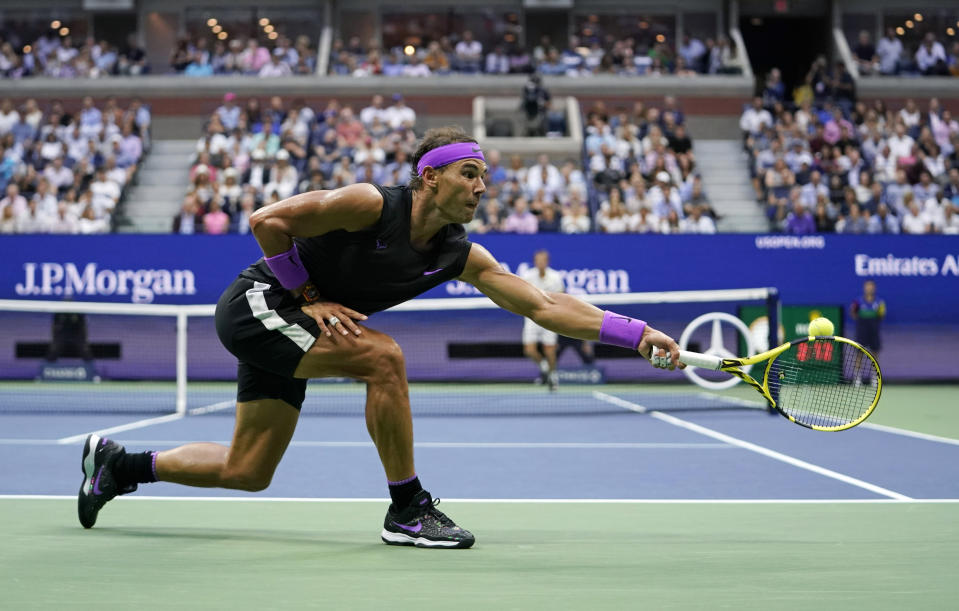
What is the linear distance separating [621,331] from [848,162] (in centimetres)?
1668

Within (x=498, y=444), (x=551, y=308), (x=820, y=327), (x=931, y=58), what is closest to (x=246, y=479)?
(x=551, y=308)

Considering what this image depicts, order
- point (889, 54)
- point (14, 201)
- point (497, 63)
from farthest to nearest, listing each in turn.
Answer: point (889, 54) → point (497, 63) → point (14, 201)

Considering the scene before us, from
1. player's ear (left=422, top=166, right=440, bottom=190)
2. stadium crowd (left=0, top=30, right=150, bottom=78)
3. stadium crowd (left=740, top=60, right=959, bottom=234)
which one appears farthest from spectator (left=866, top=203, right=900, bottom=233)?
stadium crowd (left=0, top=30, right=150, bottom=78)

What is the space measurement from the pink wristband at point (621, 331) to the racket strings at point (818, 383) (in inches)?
29.3

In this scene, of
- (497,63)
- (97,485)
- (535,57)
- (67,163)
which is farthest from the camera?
(535,57)

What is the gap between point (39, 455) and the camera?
27.6ft

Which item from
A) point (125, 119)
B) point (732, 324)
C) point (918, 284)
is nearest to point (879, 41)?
point (918, 284)

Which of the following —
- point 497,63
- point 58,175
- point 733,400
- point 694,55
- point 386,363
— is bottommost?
point 733,400

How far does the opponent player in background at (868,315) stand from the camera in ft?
54.9

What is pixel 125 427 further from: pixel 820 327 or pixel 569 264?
pixel 569 264

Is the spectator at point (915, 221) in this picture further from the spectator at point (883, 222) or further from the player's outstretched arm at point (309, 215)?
the player's outstretched arm at point (309, 215)

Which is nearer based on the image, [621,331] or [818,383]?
[621,331]

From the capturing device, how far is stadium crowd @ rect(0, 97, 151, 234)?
18125 mm

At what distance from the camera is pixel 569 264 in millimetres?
16641
